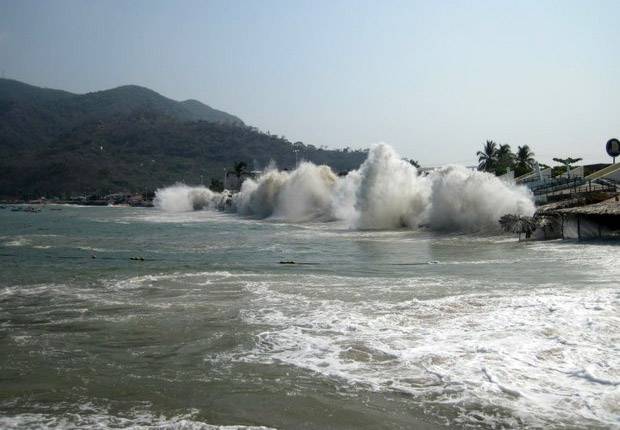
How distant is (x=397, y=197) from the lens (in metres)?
46.6

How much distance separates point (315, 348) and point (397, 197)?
37737 mm

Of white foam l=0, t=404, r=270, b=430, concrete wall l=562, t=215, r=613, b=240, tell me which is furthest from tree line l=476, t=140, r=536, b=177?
white foam l=0, t=404, r=270, b=430

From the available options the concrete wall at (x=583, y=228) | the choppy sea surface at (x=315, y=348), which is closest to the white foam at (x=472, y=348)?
the choppy sea surface at (x=315, y=348)

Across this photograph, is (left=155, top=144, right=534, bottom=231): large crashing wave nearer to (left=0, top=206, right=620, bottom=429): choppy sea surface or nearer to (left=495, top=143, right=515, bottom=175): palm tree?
(left=0, top=206, right=620, bottom=429): choppy sea surface

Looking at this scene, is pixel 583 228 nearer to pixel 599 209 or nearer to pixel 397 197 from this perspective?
pixel 599 209

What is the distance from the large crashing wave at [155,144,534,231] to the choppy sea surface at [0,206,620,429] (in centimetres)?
1870

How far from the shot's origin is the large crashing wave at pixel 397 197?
3772 cm

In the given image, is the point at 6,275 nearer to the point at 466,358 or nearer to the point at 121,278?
the point at 121,278

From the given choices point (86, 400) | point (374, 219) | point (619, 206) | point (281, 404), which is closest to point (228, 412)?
point (281, 404)

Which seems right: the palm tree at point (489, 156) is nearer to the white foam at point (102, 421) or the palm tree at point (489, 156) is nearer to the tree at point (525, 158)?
the tree at point (525, 158)

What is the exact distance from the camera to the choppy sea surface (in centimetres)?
699

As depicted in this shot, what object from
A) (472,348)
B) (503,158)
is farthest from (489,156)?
(472,348)

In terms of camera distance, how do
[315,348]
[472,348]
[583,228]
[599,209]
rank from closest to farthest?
[472,348], [315,348], [599,209], [583,228]

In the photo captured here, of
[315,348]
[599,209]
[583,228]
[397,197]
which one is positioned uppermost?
[397,197]
